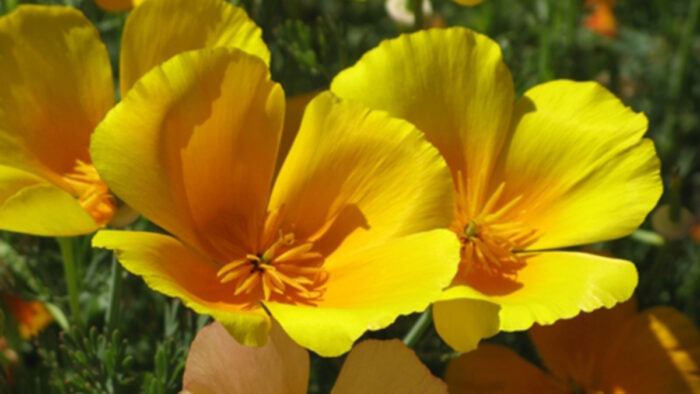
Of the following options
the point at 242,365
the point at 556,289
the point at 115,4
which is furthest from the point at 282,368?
the point at 115,4

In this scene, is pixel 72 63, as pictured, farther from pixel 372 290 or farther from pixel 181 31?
pixel 372 290

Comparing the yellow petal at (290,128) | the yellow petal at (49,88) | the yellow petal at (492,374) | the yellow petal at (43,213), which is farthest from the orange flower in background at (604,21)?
the yellow petal at (43,213)

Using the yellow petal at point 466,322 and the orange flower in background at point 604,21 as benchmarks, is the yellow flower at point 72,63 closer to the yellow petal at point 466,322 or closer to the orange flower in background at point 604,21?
the yellow petal at point 466,322

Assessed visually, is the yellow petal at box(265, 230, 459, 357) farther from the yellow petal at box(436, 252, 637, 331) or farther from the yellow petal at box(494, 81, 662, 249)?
the yellow petal at box(494, 81, 662, 249)

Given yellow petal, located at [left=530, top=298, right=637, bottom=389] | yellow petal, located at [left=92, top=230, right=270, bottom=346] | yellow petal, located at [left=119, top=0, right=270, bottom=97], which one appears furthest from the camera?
yellow petal, located at [left=530, top=298, right=637, bottom=389]

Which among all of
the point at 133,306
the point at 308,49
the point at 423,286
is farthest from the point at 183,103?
the point at 133,306

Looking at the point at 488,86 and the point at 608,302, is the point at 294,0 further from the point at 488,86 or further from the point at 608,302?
the point at 608,302

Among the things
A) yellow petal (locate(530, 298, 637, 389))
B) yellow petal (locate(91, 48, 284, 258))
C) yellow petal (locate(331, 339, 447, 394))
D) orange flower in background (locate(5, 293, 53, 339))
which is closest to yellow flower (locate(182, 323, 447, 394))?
yellow petal (locate(331, 339, 447, 394))
